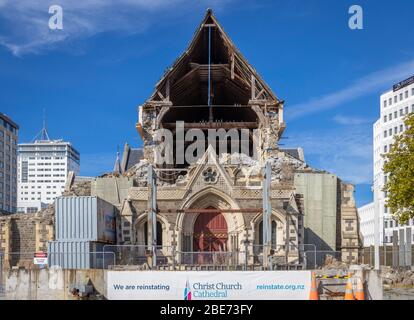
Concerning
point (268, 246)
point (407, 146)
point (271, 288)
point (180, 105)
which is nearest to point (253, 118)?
point (180, 105)

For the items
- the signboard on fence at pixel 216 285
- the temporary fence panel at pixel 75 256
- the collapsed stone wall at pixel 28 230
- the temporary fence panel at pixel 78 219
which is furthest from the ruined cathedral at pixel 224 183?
the signboard on fence at pixel 216 285

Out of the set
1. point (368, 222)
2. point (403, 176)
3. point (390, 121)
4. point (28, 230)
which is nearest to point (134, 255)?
point (403, 176)

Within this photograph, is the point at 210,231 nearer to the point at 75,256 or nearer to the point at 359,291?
the point at 75,256

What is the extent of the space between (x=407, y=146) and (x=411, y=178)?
2.42 metres

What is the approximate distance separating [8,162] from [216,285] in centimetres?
15022

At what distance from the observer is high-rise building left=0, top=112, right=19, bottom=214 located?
529 ft

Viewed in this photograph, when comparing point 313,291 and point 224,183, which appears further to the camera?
point 224,183

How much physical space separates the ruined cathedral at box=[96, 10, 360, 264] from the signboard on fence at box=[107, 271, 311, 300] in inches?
331

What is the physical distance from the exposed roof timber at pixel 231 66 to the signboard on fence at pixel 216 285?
27453 mm

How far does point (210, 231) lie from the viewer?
4422cm

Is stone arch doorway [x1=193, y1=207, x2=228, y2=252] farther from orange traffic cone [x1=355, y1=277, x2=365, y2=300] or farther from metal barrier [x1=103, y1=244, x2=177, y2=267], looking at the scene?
orange traffic cone [x1=355, y1=277, x2=365, y2=300]

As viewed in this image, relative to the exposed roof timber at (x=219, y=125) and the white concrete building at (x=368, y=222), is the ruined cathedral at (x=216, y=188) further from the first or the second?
the white concrete building at (x=368, y=222)
